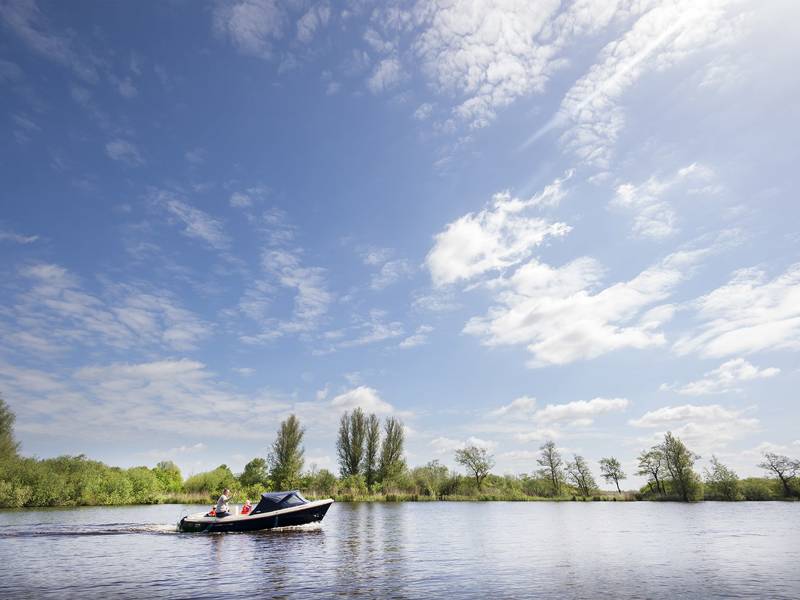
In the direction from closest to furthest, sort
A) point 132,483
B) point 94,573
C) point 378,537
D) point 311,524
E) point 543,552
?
point 94,573 < point 543,552 < point 378,537 < point 311,524 < point 132,483

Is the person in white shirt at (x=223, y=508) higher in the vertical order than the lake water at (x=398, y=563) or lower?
higher

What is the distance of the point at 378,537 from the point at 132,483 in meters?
55.8

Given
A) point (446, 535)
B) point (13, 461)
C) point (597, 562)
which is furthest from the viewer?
point (13, 461)

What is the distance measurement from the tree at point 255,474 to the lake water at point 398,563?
44612 millimetres

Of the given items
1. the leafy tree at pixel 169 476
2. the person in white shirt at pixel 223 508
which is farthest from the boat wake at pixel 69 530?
the leafy tree at pixel 169 476

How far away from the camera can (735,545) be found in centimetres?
2569

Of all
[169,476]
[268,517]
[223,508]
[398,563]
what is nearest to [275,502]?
[268,517]

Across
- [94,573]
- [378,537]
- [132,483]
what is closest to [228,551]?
[94,573]

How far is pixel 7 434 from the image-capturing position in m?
70.1

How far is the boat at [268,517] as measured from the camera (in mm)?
31562

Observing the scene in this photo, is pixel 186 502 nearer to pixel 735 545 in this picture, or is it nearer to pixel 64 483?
pixel 64 483

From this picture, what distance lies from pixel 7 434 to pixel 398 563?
7865 cm

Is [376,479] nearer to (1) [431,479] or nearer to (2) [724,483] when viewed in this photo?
(1) [431,479]

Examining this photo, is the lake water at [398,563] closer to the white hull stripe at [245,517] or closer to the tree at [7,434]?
the white hull stripe at [245,517]
